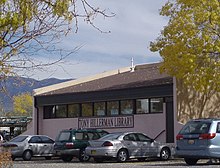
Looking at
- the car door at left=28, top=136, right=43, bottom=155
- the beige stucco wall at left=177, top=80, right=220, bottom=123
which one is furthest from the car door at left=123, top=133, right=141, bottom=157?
the car door at left=28, top=136, right=43, bottom=155

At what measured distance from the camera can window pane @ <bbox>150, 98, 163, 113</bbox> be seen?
32.9 meters

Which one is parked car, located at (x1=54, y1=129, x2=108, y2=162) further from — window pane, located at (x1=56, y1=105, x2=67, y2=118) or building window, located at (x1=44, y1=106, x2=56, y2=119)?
building window, located at (x1=44, y1=106, x2=56, y2=119)

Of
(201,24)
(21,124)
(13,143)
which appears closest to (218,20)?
(201,24)

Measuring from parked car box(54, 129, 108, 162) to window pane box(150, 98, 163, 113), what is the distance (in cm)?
518

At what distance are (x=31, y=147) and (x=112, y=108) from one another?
7.15 meters

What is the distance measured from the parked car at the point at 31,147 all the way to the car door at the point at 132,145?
19.0 ft

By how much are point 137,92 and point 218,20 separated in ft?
25.7

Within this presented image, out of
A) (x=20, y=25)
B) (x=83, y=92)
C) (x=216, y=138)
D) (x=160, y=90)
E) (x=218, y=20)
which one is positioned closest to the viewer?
(x=20, y=25)

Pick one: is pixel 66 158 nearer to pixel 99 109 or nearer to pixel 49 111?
pixel 99 109

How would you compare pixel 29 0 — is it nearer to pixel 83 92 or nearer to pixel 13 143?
pixel 13 143

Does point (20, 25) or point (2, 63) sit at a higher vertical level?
point (20, 25)

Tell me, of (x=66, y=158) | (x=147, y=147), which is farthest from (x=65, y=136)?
(x=147, y=147)

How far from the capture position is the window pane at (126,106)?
114ft

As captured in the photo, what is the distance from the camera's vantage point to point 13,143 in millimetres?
30219
